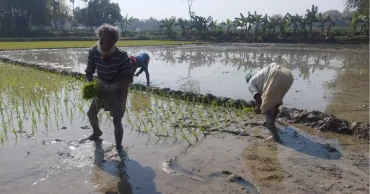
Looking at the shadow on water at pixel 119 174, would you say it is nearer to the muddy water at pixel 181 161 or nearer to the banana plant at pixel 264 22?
the muddy water at pixel 181 161

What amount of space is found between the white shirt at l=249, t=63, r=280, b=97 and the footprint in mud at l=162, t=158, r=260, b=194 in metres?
1.54

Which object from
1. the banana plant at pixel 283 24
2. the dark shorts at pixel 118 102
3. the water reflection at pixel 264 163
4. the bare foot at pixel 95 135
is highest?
the banana plant at pixel 283 24

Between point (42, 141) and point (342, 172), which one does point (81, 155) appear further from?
point (342, 172)

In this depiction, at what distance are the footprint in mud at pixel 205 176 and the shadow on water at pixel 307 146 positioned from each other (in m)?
1.12

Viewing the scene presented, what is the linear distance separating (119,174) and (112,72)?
1108mm

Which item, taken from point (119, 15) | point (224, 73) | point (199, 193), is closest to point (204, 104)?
point (199, 193)

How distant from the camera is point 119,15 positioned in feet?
181

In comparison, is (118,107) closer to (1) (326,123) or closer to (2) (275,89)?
(2) (275,89)

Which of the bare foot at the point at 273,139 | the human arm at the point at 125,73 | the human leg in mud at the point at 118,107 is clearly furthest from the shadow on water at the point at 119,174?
the bare foot at the point at 273,139

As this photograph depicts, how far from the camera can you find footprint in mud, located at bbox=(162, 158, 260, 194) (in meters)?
3.05

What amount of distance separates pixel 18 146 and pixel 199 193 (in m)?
2.36

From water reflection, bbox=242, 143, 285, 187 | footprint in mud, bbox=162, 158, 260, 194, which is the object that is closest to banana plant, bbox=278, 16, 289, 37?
water reflection, bbox=242, 143, 285, 187

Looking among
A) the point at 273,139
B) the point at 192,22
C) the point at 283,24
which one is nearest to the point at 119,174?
the point at 273,139

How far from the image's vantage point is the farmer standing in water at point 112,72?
11.6ft
